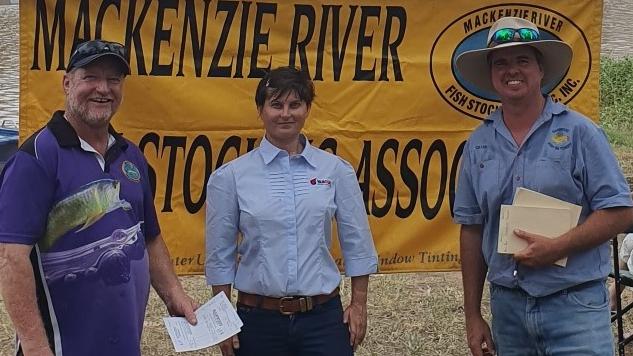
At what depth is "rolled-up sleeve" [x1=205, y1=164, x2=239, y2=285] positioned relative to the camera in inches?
136

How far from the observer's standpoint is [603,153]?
3.16 metres

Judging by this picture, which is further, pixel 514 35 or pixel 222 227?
pixel 222 227

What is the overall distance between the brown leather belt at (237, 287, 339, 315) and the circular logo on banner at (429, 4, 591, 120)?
1757 mm

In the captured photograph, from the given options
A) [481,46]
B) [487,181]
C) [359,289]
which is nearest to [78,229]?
[359,289]

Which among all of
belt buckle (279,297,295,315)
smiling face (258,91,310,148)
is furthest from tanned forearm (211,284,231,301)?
smiling face (258,91,310,148)

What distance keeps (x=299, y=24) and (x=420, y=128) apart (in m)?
0.88

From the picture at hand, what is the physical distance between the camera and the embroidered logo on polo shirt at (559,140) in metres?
3.19

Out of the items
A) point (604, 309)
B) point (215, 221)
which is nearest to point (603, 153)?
point (604, 309)

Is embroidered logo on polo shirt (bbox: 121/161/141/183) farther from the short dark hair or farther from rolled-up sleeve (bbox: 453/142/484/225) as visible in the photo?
rolled-up sleeve (bbox: 453/142/484/225)

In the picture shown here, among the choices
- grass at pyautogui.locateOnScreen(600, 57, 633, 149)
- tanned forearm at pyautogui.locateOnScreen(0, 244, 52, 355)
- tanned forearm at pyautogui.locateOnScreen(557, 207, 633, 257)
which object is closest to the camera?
tanned forearm at pyautogui.locateOnScreen(0, 244, 52, 355)

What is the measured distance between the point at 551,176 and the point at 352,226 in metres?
0.85

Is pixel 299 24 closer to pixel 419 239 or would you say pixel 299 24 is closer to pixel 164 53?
pixel 164 53

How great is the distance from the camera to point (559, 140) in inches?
126

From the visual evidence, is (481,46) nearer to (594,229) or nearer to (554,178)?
(554,178)
